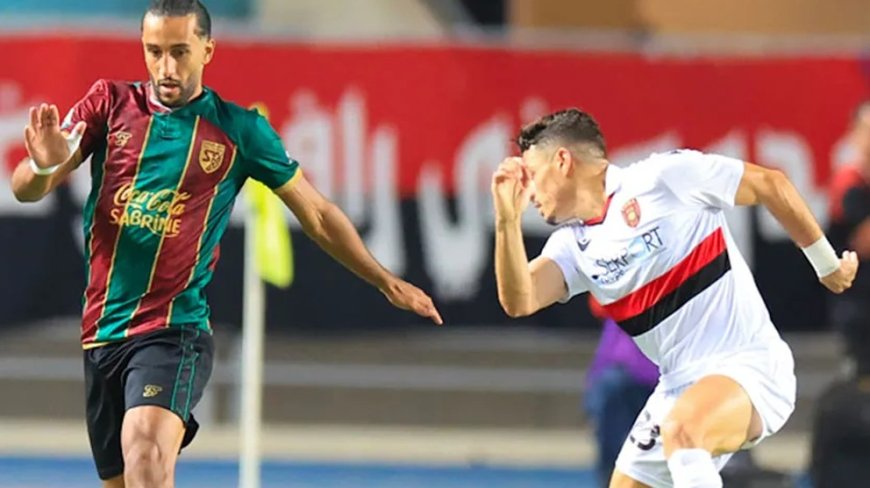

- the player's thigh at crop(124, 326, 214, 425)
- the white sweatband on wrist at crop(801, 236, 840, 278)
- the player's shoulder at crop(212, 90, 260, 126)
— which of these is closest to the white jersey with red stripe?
the white sweatband on wrist at crop(801, 236, 840, 278)

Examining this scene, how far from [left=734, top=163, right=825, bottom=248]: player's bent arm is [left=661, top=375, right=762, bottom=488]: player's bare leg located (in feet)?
1.92

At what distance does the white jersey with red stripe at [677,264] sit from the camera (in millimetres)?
5855

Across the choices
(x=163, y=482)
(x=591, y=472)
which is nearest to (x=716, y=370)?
(x=163, y=482)

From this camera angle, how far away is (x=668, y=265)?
5.87m

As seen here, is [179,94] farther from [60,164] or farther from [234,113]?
[60,164]

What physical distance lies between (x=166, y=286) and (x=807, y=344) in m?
5.76

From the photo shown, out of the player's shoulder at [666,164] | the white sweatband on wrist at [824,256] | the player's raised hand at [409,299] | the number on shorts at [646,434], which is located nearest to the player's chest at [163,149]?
the player's raised hand at [409,299]

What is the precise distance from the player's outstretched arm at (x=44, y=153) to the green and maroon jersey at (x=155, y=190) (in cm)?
12

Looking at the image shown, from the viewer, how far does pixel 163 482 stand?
18.1ft

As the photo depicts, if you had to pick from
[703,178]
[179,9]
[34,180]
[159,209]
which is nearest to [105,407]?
[159,209]

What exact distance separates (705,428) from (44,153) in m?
2.26

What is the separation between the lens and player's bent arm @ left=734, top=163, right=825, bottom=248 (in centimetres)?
583

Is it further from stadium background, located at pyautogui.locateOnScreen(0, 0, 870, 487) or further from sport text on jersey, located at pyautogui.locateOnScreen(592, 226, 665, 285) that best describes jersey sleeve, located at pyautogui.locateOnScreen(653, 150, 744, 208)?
stadium background, located at pyautogui.locateOnScreen(0, 0, 870, 487)

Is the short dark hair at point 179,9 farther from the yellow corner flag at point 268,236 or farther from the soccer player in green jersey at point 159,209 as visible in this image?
the yellow corner flag at point 268,236
